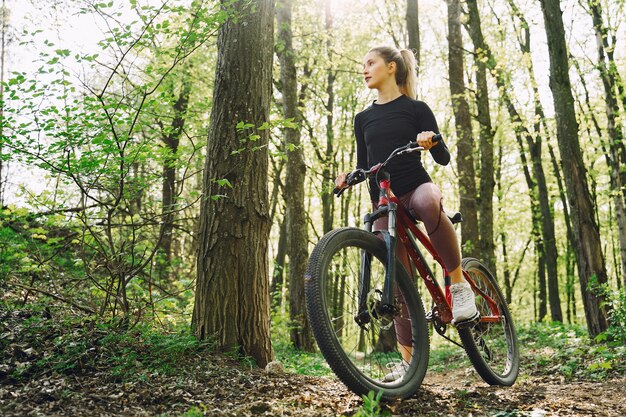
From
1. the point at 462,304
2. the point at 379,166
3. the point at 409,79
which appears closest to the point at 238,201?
the point at 379,166

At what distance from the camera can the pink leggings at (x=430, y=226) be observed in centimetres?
364

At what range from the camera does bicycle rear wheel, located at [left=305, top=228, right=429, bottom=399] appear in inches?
114

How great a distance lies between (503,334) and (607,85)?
12289 millimetres

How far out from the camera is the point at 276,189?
1869 centimetres

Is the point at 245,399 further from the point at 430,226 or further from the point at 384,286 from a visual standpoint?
the point at 430,226

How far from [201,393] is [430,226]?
1.99 meters

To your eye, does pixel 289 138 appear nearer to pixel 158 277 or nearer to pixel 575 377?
pixel 158 277

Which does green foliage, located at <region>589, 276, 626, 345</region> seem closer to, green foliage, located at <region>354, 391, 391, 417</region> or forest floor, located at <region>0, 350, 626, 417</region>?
forest floor, located at <region>0, 350, 626, 417</region>

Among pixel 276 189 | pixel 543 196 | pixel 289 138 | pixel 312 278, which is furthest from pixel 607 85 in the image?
pixel 312 278

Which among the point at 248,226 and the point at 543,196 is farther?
the point at 543,196

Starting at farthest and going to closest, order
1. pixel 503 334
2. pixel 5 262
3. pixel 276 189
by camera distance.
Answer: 1. pixel 276 189
2. pixel 5 262
3. pixel 503 334

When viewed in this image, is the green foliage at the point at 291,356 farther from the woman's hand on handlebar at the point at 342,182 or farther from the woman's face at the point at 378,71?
the woman's face at the point at 378,71

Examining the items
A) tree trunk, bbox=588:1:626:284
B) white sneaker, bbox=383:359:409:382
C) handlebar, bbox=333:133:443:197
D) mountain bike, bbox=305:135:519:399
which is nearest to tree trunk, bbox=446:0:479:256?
tree trunk, bbox=588:1:626:284

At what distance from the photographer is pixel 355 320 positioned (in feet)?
10.7
